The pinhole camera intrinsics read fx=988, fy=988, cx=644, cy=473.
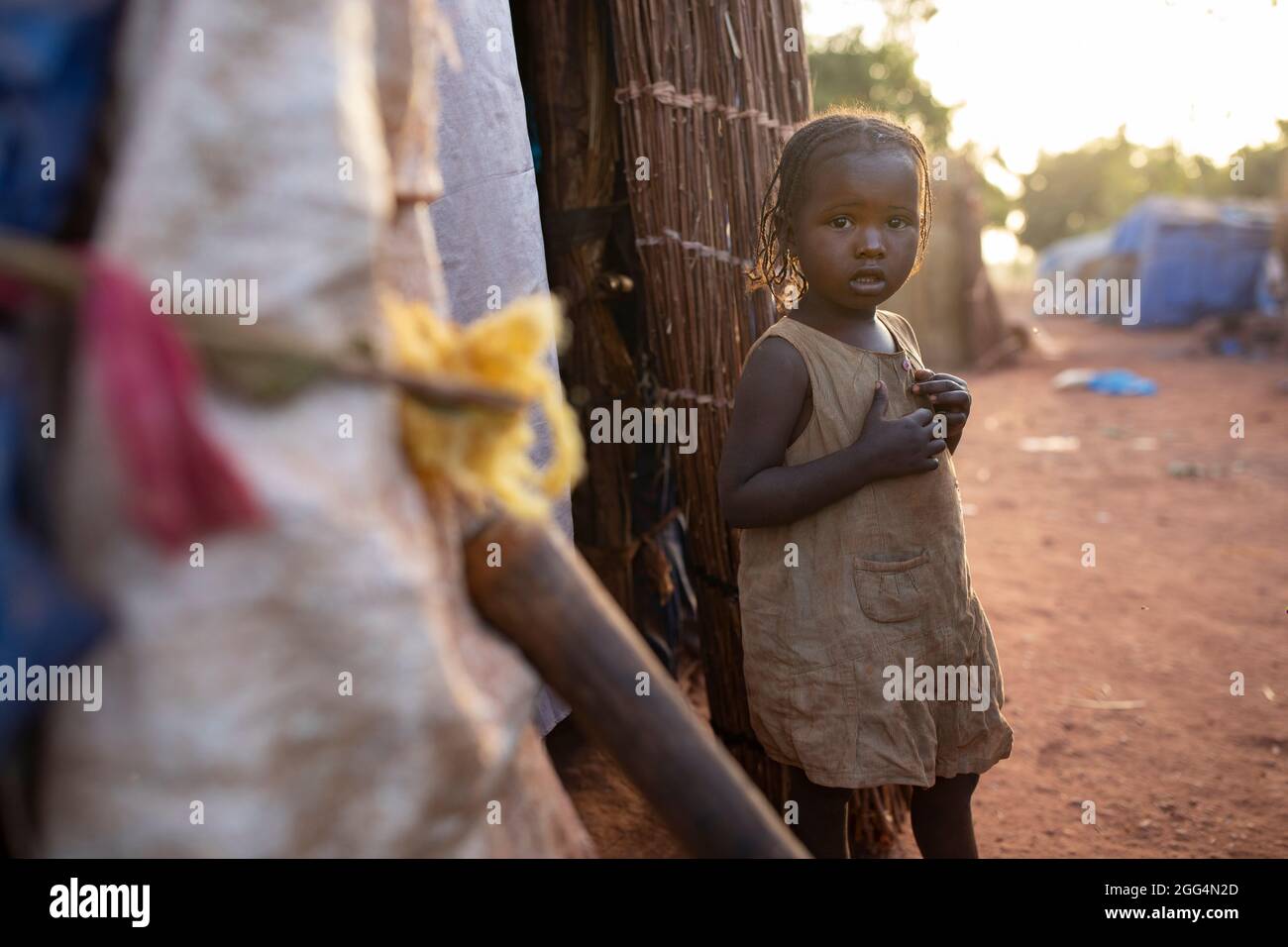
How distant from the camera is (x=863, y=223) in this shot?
1882 mm

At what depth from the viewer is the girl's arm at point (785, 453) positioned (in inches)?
72.4

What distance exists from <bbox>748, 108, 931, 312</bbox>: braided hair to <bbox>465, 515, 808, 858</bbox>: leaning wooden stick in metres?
1.20

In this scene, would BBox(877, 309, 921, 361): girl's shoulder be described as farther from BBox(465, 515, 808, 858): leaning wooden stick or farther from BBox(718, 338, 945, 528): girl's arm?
BBox(465, 515, 808, 858): leaning wooden stick

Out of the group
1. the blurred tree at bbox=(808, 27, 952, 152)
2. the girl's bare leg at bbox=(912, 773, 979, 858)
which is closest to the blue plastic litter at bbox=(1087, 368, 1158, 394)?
the blurred tree at bbox=(808, 27, 952, 152)

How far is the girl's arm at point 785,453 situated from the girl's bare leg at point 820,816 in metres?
0.59

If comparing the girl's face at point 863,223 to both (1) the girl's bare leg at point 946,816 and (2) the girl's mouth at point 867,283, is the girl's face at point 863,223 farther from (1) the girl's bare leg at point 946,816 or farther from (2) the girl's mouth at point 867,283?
(1) the girl's bare leg at point 946,816

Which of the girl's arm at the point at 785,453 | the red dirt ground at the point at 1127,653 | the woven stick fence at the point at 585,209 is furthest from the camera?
the red dirt ground at the point at 1127,653

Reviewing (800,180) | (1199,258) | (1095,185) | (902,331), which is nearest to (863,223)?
(800,180)

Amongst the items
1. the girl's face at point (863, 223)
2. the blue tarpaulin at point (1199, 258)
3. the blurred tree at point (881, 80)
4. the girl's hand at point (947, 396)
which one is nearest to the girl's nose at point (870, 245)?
the girl's face at point (863, 223)

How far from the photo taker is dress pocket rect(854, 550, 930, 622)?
75.3 inches
